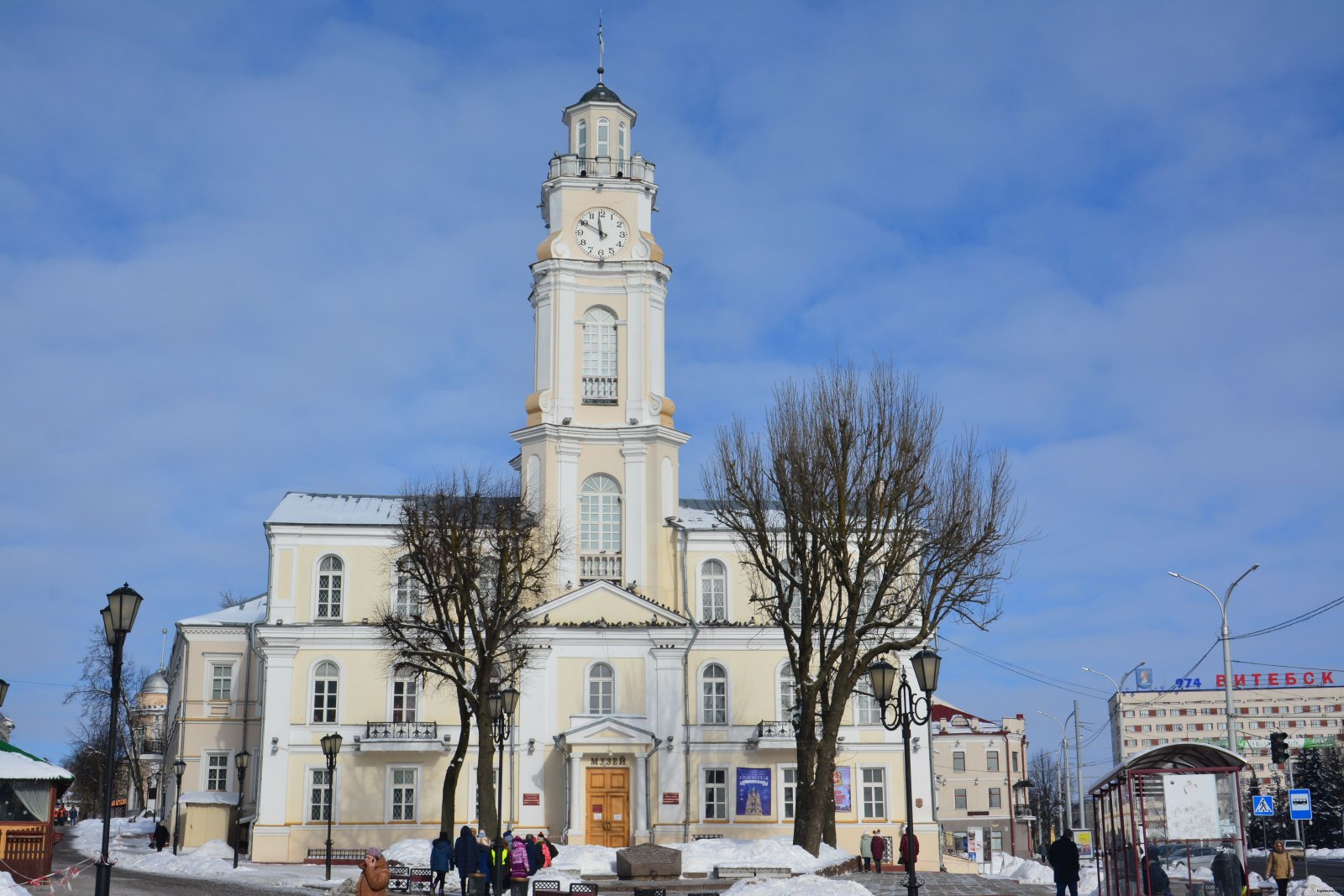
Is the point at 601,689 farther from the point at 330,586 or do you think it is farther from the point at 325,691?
the point at 330,586

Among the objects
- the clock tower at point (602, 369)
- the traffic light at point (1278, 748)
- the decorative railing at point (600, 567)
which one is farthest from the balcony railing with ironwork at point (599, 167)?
the traffic light at point (1278, 748)

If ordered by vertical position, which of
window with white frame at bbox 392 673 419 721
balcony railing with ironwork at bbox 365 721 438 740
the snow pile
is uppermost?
window with white frame at bbox 392 673 419 721

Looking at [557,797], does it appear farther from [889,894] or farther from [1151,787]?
[1151,787]

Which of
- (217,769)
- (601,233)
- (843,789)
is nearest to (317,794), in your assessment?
(217,769)

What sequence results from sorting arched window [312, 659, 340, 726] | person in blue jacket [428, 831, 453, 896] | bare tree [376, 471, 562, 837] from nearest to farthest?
1. person in blue jacket [428, 831, 453, 896]
2. bare tree [376, 471, 562, 837]
3. arched window [312, 659, 340, 726]

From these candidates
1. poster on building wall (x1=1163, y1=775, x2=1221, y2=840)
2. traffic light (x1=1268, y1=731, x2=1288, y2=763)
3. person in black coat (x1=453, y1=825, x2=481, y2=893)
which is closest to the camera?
poster on building wall (x1=1163, y1=775, x2=1221, y2=840)

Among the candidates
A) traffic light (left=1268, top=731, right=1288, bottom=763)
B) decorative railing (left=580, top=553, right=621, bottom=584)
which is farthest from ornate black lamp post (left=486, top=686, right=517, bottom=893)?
traffic light (left=1268, top=731, right=1288, bottom=763)

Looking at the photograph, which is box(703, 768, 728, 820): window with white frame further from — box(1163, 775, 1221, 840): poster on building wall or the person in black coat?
box(1163, 775, 1221, 840): poster on building wall

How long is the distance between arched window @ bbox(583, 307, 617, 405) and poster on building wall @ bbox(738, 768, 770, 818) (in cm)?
1434

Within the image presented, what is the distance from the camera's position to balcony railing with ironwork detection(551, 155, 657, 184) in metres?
54.1

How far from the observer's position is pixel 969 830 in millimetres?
90188

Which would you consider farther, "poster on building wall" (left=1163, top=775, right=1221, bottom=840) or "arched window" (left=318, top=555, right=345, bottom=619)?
"arched window" (left=318, top=555, right=345, bottom=619)

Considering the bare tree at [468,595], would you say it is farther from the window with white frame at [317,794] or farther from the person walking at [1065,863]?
the person walking at [1065,863]

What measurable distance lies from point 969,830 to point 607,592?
5115 centimetres
